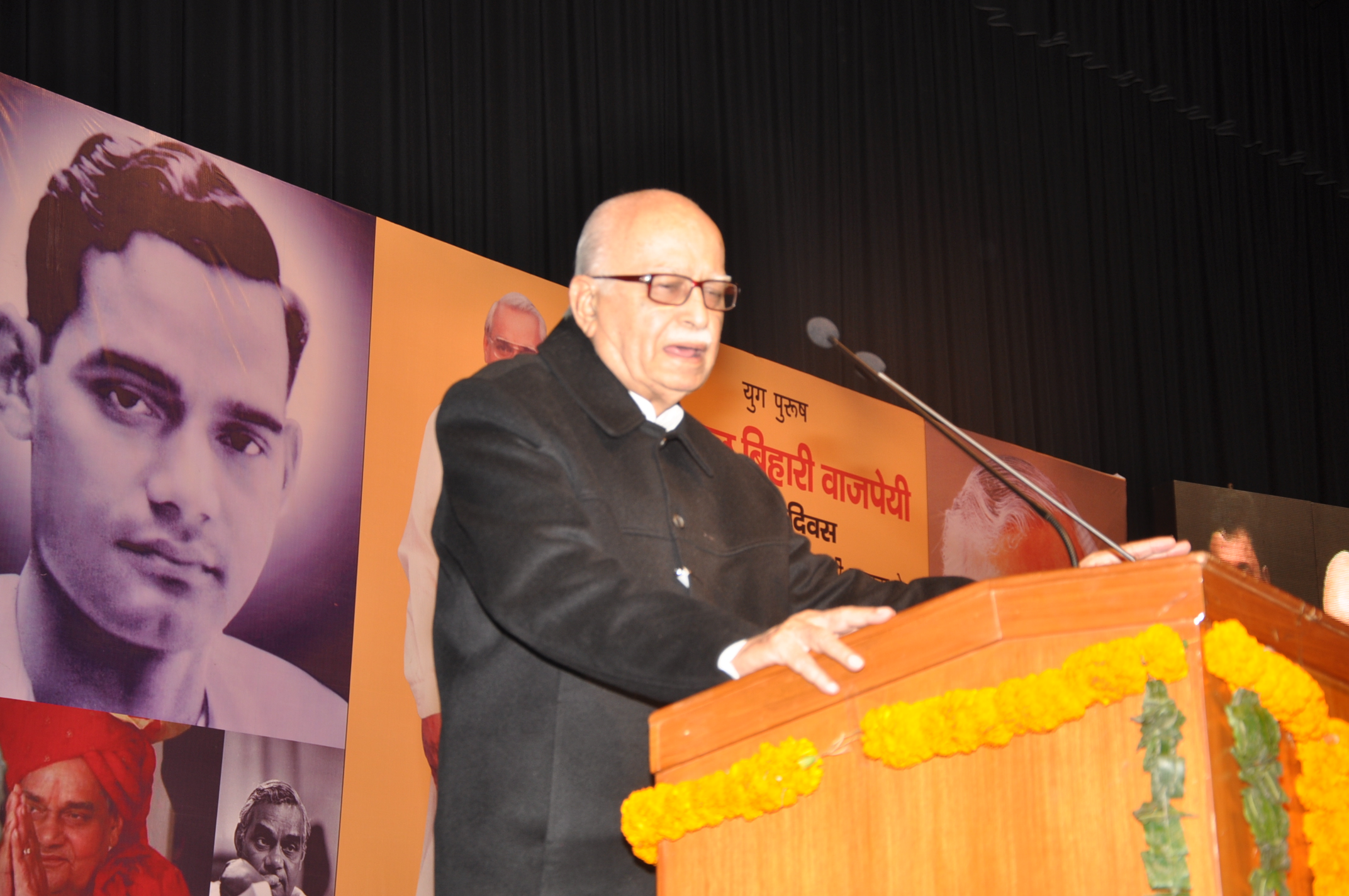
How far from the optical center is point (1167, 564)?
1081mm

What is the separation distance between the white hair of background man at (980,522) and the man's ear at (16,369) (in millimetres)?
3672

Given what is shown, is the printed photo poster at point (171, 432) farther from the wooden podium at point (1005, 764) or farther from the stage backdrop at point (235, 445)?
the wooden podium at point (1005, 764)

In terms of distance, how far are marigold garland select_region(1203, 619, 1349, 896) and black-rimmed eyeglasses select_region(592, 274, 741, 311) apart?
3.18ft

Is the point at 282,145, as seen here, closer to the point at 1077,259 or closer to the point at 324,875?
the point at 324,875

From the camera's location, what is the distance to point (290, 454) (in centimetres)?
323

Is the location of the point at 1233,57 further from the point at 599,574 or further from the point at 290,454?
the point at 599,574

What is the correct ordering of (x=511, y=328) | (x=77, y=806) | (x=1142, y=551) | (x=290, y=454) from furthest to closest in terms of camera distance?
(x=511, y=328) → (x=290, y=454) → (x=77, y=806) → (x=1142, y=551)

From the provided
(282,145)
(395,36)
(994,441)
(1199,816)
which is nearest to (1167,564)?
(1199,816)

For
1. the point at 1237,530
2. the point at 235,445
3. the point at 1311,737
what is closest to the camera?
the point at 1311,737

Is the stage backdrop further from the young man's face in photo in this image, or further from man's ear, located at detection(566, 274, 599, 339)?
man's ear, located at detection(566, 274, 599, 339)

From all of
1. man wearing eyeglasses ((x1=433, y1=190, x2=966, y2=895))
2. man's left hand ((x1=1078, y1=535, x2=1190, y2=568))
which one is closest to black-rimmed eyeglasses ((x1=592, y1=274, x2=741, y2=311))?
man wearing eyeglasses ((x1=433, y1=190, x2=966, y2=895))

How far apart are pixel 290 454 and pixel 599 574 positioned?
202 cm

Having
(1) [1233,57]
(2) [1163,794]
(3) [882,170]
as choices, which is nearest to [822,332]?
(2) [1163,794]

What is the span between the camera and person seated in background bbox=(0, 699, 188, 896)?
2605 millimetres
